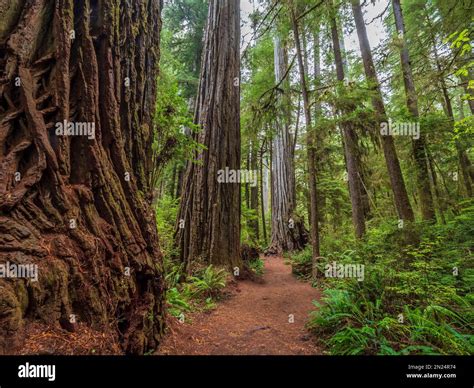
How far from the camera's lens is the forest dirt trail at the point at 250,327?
2.86m

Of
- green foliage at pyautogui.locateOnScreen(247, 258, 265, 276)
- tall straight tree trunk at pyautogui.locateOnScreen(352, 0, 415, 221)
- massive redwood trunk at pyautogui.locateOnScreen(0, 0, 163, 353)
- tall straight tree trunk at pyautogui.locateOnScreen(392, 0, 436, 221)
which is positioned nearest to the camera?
massive redwood trunk at pyautogui.locateOnScreen(0, 0, 163, 353)

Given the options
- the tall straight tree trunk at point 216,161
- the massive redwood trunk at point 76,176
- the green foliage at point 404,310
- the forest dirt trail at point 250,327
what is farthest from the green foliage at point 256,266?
the massive redwood trunk at point 76,176

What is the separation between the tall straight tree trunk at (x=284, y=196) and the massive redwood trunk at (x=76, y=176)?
850cm

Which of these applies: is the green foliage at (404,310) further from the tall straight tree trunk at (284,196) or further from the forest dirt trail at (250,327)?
the tall straight tree trunk at (284,196)

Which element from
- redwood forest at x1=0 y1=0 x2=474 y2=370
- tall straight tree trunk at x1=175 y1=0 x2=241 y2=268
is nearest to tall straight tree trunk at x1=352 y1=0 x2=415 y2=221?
redwood forest at x1=0 y1=0 x2=474 y2=370

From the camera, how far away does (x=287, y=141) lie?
39.4ft

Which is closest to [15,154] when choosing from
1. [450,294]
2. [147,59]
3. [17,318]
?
[17,318]

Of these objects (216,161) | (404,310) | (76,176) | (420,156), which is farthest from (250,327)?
(420,156)

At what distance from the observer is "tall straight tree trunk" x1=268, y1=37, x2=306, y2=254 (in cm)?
1103

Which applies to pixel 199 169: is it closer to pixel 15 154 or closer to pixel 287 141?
pixel 15 154

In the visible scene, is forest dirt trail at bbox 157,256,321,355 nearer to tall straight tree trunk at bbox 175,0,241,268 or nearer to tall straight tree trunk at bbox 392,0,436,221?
tall straight tree trunk at bbox 175,0,241,268

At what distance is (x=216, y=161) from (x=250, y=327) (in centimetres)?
376

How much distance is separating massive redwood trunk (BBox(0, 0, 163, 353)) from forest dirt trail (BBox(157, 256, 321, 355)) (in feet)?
1.87

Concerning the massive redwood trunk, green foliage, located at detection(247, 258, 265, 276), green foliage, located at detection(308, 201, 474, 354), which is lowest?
green foliage, located at detection(247, 258, 265, 276)
